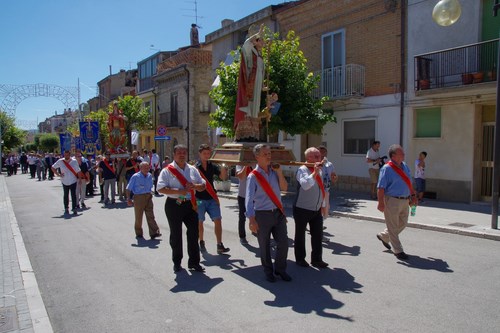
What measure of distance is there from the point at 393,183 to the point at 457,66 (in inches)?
323

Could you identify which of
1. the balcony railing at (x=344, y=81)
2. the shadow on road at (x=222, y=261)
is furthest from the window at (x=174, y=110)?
the shadow on road at (x=222, y=261)

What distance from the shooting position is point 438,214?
11023 millimetres

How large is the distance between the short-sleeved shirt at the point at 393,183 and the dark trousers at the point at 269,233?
198 cm

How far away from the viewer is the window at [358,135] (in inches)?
634

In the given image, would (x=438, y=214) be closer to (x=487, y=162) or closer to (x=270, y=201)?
(x=487, y=162)

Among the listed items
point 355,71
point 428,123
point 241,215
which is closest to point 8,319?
point 241,215

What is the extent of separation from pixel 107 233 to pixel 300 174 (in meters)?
5.17

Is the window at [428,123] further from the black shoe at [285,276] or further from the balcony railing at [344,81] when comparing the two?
the black shoe at [285,276]

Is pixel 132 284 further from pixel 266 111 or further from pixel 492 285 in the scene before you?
pixel 492 285

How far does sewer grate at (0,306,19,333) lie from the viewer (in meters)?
4.30

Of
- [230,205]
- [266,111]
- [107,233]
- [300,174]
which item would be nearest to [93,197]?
[230,205]

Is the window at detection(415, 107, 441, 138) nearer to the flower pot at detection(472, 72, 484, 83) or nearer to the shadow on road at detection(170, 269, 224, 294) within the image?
the flower pot at detection(472, 72, 484, 83)

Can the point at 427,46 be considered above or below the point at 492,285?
above

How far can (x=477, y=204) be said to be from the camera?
12859mm
